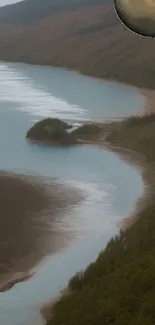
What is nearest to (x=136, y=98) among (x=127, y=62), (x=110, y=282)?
(x=127, y=62)

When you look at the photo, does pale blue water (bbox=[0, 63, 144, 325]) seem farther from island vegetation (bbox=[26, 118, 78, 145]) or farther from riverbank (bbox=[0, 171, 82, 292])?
island vegetation (bbox=[26, 118, 78, 145])

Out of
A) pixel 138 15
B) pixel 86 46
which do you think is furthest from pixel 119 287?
pixel 86 46

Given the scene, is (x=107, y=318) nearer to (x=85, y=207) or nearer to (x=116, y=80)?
(x=85, y=207)

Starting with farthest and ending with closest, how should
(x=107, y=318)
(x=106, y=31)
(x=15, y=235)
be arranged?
(x=106, y=31)
(x=15, y=235)
(x=107, y=318)

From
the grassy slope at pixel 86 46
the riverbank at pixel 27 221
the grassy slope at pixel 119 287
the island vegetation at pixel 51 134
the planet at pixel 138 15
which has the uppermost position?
the grassy slope at pixel 86 46

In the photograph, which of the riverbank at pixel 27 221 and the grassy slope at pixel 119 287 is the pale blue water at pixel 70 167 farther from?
the grassy slope at pixel 119 287

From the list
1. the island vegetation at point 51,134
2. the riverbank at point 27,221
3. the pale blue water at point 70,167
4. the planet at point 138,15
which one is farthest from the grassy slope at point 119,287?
the island vegetation at point 51,134
